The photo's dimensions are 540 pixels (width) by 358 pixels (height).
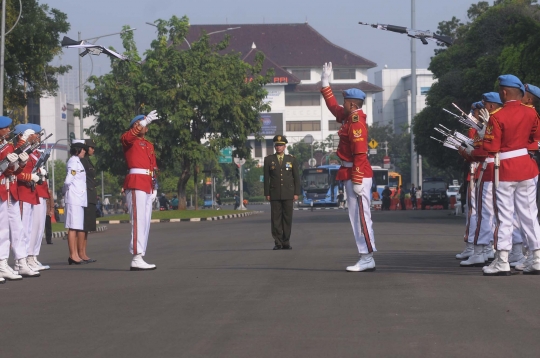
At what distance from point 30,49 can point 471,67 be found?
2191cm

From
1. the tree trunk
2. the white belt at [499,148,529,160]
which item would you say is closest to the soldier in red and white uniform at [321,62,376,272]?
the white belt at [499,148,529,160]

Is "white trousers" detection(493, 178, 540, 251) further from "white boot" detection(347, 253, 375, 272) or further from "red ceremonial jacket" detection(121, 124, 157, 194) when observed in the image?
"red ceremonial jacket" detection(121, 124, 157, 194)

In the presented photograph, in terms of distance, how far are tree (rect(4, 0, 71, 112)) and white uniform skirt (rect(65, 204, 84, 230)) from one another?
2352 cm

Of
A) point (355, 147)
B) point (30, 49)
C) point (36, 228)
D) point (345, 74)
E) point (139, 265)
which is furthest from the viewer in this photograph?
point (345, 74)

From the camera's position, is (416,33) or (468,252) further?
(416,33)

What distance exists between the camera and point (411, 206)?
6350cm

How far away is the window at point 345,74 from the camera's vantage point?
5148 inches

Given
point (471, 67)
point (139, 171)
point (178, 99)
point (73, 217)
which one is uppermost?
point (471, 67)

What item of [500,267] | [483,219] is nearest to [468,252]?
[483,219]

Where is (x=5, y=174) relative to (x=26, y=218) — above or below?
above

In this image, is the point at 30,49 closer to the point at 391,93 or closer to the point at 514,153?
the point at 514,153

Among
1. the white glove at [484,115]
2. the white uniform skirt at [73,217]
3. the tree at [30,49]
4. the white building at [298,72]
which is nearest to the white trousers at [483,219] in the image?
the white glove at [484,115]

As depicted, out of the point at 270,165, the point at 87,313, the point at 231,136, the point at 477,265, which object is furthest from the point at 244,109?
the point at 87,313

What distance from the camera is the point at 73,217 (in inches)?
565
